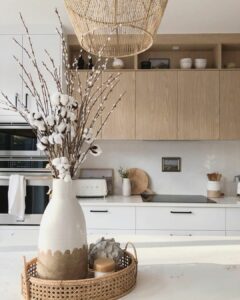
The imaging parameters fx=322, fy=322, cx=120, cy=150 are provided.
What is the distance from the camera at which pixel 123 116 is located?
3.15 meters

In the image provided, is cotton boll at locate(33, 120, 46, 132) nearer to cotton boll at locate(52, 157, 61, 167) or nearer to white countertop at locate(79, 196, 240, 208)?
cotton boll at locate(52, 157, 61, 167)

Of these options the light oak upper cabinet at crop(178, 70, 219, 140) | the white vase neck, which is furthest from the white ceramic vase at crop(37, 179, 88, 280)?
the light oak upper cabinet at crop(178, 70, 219, 140)

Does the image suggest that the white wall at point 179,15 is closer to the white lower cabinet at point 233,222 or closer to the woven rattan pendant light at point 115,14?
the woven rattan pendant light at point 115,14

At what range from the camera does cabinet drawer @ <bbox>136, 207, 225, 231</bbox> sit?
2844mm

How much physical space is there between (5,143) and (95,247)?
2.08 meters

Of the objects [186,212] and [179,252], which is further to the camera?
[186,212]

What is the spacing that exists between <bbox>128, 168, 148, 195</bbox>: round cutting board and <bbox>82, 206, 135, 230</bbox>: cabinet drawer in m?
0.53

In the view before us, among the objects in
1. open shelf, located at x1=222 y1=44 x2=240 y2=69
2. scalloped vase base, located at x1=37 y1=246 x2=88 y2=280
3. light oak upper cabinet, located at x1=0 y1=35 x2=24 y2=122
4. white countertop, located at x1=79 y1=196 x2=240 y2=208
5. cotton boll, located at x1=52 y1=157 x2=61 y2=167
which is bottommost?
white countertop, located at x1=79 y1=196 x2=240 y2=208

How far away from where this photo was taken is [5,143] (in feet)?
9.64

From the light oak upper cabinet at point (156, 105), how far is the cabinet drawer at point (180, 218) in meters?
0.71

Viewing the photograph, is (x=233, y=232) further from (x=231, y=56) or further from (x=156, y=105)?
(x=231, y=56)

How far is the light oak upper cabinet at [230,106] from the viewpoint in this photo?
310cm

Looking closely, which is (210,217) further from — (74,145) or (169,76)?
(74,145)

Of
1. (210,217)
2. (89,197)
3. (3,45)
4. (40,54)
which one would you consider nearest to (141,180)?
(89,197)
